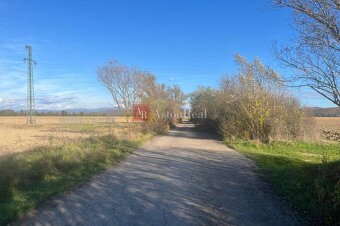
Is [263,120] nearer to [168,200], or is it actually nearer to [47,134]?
[168,200]

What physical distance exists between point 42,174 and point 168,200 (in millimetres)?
4874

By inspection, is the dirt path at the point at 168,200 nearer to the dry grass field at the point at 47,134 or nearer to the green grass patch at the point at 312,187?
the green grass patch at the point at 312,187

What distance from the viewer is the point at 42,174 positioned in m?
11.3

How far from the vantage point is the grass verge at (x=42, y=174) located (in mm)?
7943

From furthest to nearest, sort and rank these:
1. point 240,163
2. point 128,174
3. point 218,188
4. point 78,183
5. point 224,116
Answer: point 224,116
point 240,163
point 128,174
point 78,183
point 218,188

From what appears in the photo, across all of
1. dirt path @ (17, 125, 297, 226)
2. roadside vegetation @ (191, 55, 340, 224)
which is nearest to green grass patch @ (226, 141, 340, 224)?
dirt path @ (17, 125, 297, 226)

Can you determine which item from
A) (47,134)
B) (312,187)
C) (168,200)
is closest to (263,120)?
(312,187)

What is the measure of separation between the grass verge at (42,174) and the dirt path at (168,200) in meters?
0.45

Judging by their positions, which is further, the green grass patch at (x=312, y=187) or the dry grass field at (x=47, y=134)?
the dry grass field at (x=47, y=134)

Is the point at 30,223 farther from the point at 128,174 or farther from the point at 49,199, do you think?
the point at 128,174

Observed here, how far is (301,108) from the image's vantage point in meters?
27.8

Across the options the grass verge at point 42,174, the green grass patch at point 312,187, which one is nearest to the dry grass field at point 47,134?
the grass verge at point 42,174

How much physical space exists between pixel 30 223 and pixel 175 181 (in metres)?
4.79

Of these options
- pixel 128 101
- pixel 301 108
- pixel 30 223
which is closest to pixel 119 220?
pixel 30 223
